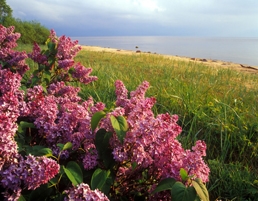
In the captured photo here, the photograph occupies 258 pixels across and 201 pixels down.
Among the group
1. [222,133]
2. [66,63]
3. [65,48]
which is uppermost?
[65,48]

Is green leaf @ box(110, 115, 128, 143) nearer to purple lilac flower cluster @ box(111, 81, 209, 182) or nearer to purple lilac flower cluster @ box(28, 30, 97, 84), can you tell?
purple lilac flower cluster @ box(111, 81, 209, 182)

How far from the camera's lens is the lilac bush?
1271mm

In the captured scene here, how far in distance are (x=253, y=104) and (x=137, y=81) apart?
1641 millimetres

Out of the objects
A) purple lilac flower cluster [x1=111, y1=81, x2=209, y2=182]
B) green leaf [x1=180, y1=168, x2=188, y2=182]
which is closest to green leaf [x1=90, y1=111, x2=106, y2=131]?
purple lilac flower cluster [x1=111, y1=81, x2=209, y2=182]

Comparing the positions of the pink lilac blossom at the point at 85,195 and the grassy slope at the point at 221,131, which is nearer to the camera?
the pink lilac blossom at the point at 85,195

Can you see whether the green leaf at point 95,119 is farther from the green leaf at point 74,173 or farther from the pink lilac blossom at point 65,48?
the pink lilac blossom at point 65,48

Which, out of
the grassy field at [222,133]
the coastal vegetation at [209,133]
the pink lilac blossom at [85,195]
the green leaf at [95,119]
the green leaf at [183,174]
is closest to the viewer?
the pink lilac blossom at [85,195]

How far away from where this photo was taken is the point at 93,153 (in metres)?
1.59

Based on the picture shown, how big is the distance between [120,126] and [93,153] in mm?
259

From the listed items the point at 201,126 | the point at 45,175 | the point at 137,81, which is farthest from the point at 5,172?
the point at 137,81

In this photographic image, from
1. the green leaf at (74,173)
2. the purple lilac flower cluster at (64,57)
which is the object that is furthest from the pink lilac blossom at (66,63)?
the green leaf at (74,173)

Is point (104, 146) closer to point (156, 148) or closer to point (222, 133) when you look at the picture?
point (156, 148)

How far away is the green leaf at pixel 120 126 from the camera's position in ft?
4.66

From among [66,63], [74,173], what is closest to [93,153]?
[74,173]
